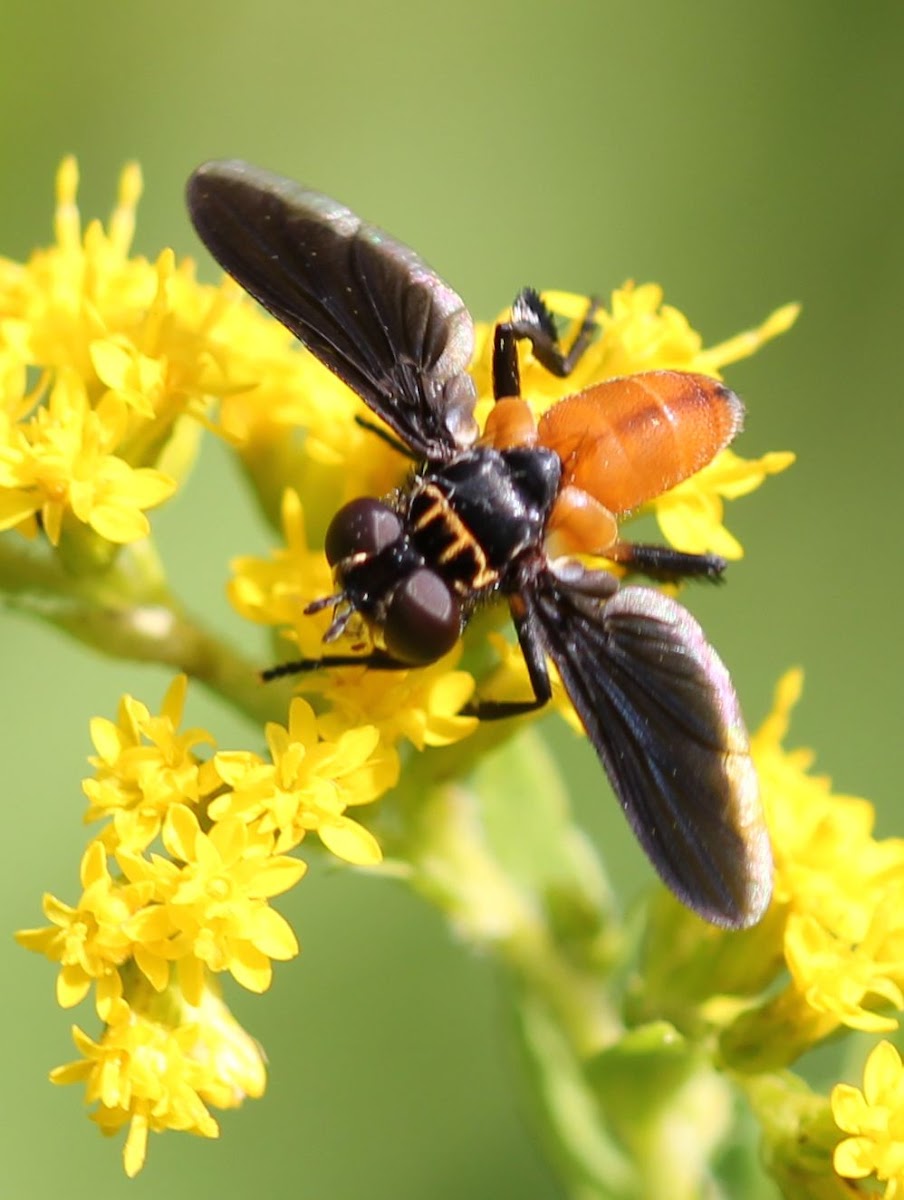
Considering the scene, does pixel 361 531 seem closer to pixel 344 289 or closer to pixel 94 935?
pixel 344 289

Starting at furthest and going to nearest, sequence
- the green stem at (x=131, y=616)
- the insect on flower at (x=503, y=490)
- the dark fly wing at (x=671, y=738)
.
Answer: the green stem at (x=131, y=616)
the insect on flower at (x=503, y=490)
the dark fly wing at (x=671, y=738)

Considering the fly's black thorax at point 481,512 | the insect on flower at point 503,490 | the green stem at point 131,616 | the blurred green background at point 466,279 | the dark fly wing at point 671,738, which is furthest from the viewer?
the blurred green background at point 466,279

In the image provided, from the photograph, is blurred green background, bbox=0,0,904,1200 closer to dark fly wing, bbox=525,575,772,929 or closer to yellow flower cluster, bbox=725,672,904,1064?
yellow flower cluster, bbox=725,672,904,1064

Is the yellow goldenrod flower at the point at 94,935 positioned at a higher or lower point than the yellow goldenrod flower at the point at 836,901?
lower

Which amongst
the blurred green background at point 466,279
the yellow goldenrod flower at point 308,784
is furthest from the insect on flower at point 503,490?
the blurred green background at point 466,279

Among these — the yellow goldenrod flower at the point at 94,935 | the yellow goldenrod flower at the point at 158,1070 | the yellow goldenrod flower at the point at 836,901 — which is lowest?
the yellow goldenrod flower at the point at 158,1070

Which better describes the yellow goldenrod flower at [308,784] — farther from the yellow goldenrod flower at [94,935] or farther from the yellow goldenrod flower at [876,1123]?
the yellow goldenrod flower at [876,1123]

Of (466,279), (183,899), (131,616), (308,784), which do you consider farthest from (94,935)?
(466,279)
